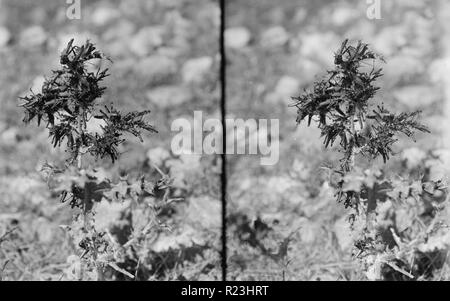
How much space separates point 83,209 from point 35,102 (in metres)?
0.27

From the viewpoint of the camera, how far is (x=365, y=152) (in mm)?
1745

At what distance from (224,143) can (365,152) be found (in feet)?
1.21

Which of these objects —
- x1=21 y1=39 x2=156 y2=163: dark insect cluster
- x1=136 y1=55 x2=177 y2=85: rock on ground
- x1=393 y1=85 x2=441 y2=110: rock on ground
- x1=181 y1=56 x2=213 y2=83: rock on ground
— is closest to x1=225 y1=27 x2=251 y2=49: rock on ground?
x1=181 y1=56 x2=213 y2=83: rock on ground

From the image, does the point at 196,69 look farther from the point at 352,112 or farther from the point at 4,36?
the point at 352,112

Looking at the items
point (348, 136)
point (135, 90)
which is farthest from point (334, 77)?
point (135, 90)

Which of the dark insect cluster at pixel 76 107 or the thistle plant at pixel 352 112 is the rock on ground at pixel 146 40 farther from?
the thistle plant at pixel 352 112

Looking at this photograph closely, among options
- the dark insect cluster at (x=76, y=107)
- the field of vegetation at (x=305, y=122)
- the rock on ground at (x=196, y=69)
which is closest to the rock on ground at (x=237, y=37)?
the field of vegetation at (x=305, y=122)

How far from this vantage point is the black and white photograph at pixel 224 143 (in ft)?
5.66

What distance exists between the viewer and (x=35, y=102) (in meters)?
1.66

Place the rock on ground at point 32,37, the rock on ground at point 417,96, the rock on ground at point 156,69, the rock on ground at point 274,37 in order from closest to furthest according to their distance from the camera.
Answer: the rock on ground at point 417,96 → the rock on ground at point 32,37 → the rock on ground at point 156,69 → the rock on ground at point 274,37

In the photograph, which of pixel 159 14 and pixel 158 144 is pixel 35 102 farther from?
pixel 159 14

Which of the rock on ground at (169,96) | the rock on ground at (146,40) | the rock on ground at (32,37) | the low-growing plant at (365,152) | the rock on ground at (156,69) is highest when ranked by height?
the rock on ground at (146,40)

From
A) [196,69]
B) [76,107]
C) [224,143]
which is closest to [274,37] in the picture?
[196,69]

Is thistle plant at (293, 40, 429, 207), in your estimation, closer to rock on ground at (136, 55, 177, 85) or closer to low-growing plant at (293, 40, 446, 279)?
low-growing plant at (293, 40, 446, 279)
